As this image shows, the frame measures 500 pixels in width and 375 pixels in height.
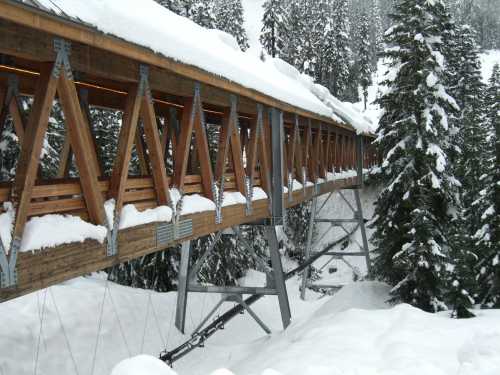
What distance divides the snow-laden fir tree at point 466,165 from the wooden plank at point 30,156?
12306 mm

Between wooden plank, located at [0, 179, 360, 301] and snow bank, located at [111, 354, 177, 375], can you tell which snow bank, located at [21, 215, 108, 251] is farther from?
snow bank, located at [111, 354, 177, 375]

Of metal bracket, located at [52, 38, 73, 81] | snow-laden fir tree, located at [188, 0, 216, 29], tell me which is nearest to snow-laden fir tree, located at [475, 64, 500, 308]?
metal bracket, located at [52, 38, 73, 81]

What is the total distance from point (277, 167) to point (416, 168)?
6495mm

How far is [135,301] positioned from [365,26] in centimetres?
5879

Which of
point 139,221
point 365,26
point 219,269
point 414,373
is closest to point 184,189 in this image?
point 139,221

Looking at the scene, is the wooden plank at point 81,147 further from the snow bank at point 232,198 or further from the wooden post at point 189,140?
the snow bank at point 232,198

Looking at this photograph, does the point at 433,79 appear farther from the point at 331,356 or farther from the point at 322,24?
the point at 322,24

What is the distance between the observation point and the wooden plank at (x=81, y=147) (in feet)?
15.9

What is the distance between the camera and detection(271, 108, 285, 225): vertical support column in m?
11.4

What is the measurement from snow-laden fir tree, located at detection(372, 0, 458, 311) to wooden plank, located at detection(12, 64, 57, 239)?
1249 centimetres

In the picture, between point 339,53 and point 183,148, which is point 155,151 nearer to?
point 183,148

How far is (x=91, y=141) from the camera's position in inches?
298

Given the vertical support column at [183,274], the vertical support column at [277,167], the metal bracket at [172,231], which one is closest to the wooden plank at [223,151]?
the metal bracket at [172,231]

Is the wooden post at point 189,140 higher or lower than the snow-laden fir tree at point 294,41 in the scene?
lower
